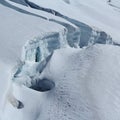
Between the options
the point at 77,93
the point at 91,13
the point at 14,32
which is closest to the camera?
the point at 77,93

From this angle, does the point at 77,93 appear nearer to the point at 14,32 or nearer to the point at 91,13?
the point at 14,32

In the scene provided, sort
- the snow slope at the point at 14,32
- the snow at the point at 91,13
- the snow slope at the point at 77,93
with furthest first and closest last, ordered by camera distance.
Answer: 1. the snow at the point at 91,13
2. the snow slope at the point at 14,32
3. the snow slope at the point at 77,93

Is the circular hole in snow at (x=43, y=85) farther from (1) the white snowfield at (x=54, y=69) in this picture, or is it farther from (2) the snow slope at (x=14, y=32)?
(2) the snow slope at (x=14, y=32)

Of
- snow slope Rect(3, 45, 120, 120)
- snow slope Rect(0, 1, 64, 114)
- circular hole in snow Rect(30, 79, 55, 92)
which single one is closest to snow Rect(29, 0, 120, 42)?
snow slope Rect(0, 1, 64, 114)

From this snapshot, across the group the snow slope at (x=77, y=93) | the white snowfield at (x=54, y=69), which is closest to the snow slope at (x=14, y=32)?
the white snowfield at (x=54, y=69)

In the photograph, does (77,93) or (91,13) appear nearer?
(77,93)

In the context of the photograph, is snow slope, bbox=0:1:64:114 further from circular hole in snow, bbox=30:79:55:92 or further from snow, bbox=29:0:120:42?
snow, bbox=29:0:120:42

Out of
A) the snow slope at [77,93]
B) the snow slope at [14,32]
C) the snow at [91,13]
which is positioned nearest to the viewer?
the snow slope at [77,93]

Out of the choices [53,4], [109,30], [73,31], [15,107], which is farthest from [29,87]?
[53,4]

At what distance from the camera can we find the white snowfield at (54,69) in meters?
1.34

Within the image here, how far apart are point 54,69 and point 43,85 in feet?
0.29

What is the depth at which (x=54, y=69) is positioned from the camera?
155cm

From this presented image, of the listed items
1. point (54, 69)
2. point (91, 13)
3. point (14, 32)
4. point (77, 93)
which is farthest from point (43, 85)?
point (91, 13)

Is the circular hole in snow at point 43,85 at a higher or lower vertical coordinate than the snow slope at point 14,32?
lower
